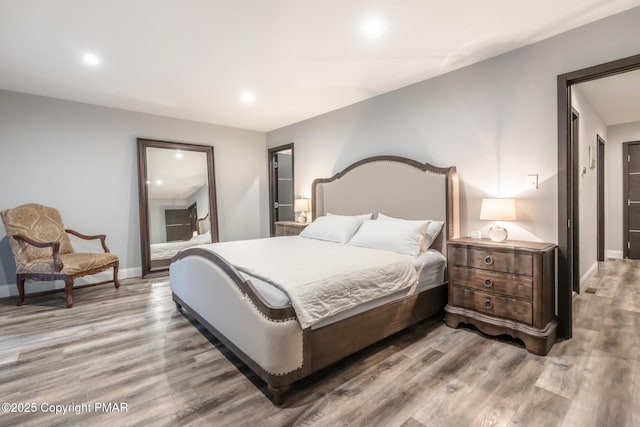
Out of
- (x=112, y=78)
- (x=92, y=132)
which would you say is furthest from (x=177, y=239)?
(x=112, y=78)

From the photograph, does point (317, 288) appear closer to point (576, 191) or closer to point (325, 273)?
point (325, 273)

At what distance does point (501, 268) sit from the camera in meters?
2.51

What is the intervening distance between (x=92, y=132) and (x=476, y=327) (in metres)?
5.28

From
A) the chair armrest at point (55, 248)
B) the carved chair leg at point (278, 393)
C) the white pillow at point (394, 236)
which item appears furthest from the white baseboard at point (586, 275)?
the chair armrest at point (55, 248)

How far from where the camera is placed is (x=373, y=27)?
8.07ft

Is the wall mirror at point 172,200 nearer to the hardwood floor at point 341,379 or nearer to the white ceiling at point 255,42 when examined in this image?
the white ceiling at point 255,42

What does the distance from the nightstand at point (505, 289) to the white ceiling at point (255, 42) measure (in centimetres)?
174

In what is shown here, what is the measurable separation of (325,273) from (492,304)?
1.50m

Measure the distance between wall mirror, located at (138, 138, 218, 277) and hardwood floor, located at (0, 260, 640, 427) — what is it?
1.89m

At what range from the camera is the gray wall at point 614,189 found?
543 cm

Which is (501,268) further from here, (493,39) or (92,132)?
(92,132)

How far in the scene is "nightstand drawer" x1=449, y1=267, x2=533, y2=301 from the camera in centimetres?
240

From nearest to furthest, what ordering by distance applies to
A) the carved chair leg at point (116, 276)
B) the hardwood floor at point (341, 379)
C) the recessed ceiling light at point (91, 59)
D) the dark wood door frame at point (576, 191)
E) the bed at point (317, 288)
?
the hardwood floor at point (341, 379), the bed at point (317, 288), the recessed ceiling light at point (91, 59), the dark wood door frame at point (576, 191), the carved chair leg at point (116, 276)

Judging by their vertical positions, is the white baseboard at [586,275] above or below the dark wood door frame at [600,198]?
below
